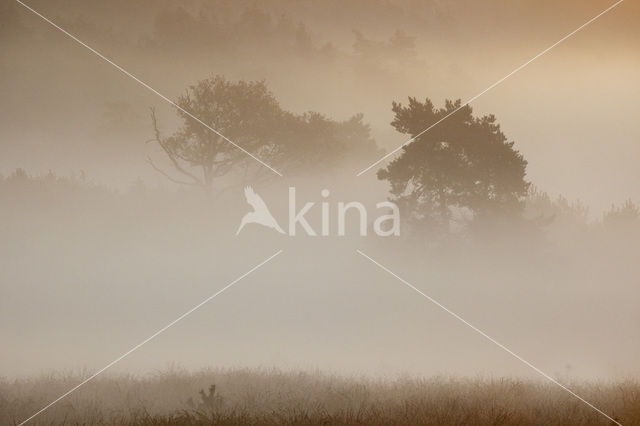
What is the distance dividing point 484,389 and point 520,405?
6.38 feet

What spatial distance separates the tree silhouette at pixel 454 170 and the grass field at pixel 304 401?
1049cm

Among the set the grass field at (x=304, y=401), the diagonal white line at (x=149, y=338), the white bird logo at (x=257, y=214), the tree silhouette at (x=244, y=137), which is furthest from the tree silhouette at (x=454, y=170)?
the white bird logo at (x=257, y=214)

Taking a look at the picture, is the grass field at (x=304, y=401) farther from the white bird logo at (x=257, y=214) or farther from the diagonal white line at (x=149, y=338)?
the white bird logo at (x=257, y=214)

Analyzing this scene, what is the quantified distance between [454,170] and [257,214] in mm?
16377

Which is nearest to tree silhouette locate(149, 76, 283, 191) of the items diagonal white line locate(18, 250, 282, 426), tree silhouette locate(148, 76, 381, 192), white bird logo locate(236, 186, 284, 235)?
tree silhouette locate(148, 76, 381, 192)

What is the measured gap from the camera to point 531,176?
6919cm

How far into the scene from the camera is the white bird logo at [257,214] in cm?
3928

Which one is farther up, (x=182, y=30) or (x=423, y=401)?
(x=182, y=30)

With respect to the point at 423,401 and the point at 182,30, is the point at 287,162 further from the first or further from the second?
the point at 182,30

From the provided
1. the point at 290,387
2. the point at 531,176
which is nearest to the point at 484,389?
the point at 290,387

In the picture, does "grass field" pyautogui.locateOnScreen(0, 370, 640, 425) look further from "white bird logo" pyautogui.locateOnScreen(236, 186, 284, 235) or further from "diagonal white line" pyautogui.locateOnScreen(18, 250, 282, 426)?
"white bird logo" pyautogui.locateOnScreen(236, 186, 284, 235)

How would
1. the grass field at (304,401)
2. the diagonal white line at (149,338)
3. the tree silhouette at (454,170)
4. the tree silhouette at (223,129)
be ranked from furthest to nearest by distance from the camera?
the tree silhouette at (223,129), the tree silhouette at (454,170), the diagonal white line at (149,338), the grass field at (304,401)

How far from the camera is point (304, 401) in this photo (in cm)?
1308

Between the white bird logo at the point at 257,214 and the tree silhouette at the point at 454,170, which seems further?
the white bird logo at the point at 257,214
